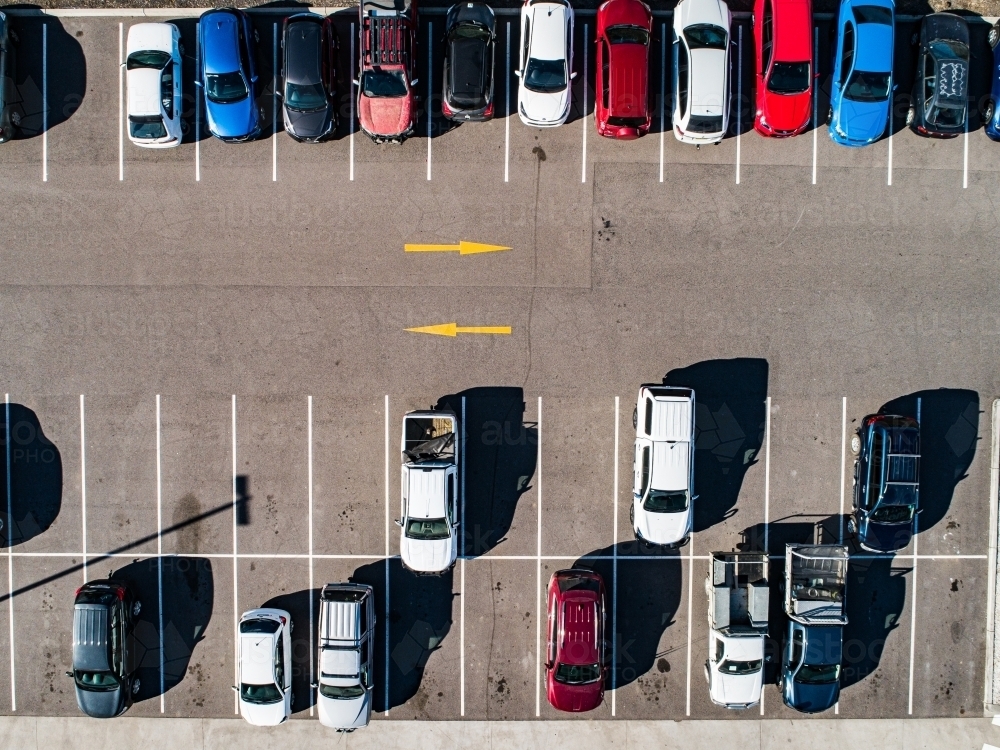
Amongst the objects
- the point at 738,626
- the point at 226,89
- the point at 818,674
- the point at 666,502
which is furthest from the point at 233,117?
the point at 818,674

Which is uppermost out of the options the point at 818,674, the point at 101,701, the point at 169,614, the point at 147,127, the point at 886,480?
the point at 147,127

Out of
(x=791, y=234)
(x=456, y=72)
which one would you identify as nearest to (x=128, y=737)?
(x=456, y=72)

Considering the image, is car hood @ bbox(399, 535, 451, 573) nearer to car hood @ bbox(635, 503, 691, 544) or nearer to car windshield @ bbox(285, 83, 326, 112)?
car hood @ bbox(635, 503, 691, 544)

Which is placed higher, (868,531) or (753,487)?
(753,487)

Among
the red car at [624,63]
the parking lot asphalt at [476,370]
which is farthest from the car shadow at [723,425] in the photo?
the red car at [624,63]

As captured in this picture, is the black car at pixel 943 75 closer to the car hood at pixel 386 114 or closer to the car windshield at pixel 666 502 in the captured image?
the car windshield at pixel 666 502

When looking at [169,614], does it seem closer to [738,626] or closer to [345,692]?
[345,692]

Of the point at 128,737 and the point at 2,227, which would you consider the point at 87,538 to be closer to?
the point at 128,737

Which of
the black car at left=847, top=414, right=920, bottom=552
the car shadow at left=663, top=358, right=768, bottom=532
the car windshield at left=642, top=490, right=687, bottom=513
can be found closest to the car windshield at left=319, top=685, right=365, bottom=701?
the car windshield at left=642, top=490, right=687, bottom=513
